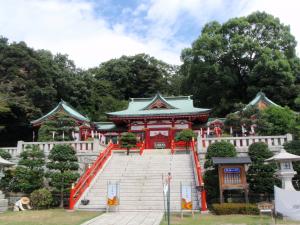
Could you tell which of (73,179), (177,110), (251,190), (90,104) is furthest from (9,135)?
(251,190)

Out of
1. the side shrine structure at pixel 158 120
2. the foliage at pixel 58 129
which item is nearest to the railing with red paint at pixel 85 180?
the foliage at pixel 58 129

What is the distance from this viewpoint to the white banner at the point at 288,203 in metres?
11.5

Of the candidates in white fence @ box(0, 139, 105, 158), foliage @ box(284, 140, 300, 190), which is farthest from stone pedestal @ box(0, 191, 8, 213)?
foliage @ box(284, 140, 300, 190)

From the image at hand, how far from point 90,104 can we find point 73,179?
111ft

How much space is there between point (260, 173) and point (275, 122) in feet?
27.5

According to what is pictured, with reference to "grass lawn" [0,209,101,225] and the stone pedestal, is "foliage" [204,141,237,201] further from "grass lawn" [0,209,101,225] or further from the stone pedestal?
the stone pedestal

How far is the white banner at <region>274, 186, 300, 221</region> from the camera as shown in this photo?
11.5 metres

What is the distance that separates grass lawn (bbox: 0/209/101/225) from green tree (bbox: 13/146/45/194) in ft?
7.07

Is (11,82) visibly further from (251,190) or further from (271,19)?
(271,19)

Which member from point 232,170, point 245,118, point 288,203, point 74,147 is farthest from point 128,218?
point 245,118

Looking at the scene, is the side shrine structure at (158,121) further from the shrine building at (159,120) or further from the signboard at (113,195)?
→ the signboard at (113,195)

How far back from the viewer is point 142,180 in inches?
674

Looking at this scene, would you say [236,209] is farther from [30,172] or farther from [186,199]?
[30,172]

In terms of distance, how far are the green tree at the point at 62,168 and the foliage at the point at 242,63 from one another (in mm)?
30215
